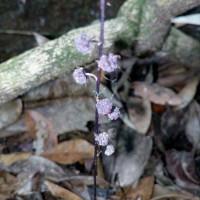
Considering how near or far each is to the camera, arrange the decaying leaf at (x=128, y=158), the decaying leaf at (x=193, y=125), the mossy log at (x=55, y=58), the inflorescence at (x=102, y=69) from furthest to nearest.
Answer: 1. the decaying leaf at (x=193, y=125)
2. the decaying leaf at (x=128, y=158)
3. the mossy log at (x=55, y=58)
4. the inflorescence at (x=102, y=69)

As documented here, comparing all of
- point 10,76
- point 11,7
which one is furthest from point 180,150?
point 11,7

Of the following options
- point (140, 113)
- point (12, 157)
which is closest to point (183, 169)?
point (140, 113)

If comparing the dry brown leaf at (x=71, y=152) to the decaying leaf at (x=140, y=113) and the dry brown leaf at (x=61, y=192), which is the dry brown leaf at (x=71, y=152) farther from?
the decaying leaf at (x=140, y=113)

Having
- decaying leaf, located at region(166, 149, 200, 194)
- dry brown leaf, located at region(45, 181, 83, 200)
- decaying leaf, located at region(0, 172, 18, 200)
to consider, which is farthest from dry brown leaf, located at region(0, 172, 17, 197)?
decaying leaf, located at region(166, 149, 200, 194)

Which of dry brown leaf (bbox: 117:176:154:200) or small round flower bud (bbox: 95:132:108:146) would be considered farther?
dry brown leaf (bbox: 117:176:154:200)

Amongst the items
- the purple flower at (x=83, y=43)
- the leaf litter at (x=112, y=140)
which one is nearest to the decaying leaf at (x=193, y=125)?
the leaf litter at (x=112, y=140)

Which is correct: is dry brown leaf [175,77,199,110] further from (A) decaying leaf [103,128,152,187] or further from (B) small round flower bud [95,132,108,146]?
(B) small round flower bud [95,132,108,146]

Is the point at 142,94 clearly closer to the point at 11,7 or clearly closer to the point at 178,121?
the point at 178,121
